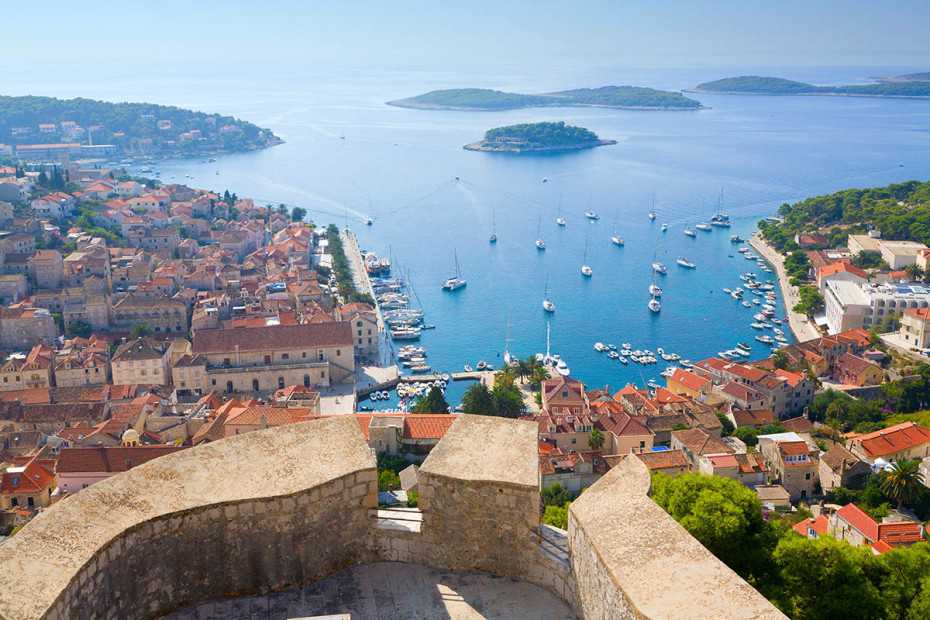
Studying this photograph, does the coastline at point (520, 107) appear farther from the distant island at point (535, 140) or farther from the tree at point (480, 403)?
the tree at point (480, 403)

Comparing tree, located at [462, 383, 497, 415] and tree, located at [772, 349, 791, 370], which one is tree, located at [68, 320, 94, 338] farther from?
tree, located at [772, 349, 791, 370]

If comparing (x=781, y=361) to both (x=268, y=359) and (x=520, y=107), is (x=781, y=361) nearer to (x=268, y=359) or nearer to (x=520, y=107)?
(x=268, y=359)

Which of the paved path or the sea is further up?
the paved path

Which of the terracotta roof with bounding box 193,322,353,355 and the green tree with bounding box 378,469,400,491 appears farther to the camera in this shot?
the terracotta roof with bounding box 193,322,353,355

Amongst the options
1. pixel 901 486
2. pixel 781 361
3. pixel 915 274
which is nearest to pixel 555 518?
pixel 901 486

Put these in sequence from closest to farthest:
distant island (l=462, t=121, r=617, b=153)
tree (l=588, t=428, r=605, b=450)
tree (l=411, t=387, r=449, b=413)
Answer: tree (l=588, t=428, r=605, b=450) → tree (l=411, t=387, r=449, b=413) → distant island (l=462, t=121, r=617, b=153)

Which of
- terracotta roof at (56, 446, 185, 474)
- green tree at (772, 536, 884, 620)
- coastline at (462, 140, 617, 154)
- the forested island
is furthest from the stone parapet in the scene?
coastline at (462, 140, 617, 154)

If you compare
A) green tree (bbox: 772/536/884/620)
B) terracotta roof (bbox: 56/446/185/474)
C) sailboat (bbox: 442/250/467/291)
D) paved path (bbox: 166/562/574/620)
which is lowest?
sailboat (bbox: 442/250/467/291)
